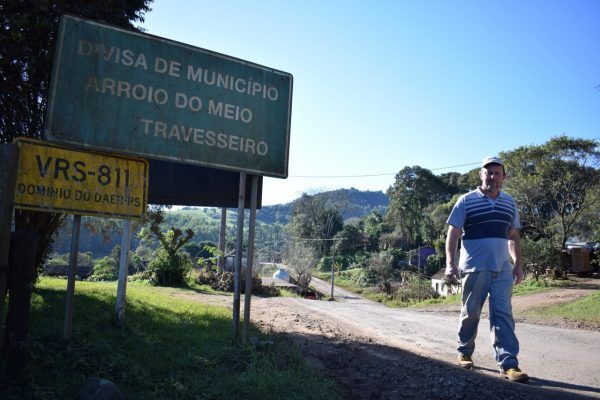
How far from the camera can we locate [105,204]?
4680mm

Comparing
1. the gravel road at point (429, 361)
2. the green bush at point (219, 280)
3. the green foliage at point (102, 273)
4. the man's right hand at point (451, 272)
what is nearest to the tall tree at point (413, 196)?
the green foliage at point (102, 273)

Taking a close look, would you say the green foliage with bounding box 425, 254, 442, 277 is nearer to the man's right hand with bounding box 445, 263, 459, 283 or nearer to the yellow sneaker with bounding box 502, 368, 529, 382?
the man's right hand with bounding box 445, 263, 459, 283

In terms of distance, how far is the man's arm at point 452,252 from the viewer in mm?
4242

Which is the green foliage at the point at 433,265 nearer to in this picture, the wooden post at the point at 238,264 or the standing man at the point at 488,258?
the wooden post at the point at 238,264

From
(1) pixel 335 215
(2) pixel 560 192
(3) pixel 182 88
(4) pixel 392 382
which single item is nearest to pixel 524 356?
(4) pixel 392 382

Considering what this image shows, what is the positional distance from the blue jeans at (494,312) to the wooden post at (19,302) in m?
3.75

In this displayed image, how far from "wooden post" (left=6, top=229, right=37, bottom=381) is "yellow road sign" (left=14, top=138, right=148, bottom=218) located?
646mm

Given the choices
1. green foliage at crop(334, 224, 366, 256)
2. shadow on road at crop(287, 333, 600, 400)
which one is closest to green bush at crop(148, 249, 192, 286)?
shadow on road at crop(287, 333, 600, 400)

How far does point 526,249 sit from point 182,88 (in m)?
19.7

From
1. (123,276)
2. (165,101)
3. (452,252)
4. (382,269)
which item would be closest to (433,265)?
(382,269)

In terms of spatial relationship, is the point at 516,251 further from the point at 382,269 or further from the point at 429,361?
the point at 382,269

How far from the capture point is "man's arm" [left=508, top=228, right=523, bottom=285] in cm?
429

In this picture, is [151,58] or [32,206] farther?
[151,58]

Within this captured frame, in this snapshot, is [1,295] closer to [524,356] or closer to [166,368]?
[166,368]
